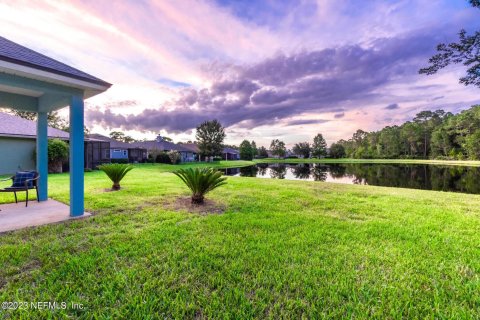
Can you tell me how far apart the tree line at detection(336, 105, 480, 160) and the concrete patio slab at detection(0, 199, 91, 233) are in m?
56.1

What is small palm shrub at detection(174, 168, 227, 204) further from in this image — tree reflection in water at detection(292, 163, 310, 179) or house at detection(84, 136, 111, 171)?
house at detection(84, 136, 111, 171)

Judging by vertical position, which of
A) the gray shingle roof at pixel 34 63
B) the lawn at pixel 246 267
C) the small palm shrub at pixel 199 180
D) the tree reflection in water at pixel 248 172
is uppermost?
the gray shingle roof at pixel 34 63

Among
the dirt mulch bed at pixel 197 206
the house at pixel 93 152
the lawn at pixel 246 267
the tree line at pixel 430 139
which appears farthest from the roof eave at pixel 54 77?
the tree line at pixel 430 139

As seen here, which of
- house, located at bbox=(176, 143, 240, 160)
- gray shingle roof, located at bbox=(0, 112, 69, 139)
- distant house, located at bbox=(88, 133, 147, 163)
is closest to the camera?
gray shingle roof, located at bbox=(0, 112, 69, 139)

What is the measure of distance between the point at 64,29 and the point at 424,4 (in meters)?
12.2

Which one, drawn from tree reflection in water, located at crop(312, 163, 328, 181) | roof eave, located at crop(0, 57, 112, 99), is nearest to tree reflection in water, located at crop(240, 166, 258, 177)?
tree reflection in water, located at crop(312, 163, 328, 181)

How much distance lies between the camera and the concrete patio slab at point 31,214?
4.12 meters

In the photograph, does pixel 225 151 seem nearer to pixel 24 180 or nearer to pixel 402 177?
pixel 402 177

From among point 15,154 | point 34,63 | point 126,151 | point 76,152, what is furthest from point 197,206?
point 126,151

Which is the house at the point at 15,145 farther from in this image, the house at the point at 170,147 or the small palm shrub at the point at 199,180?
the house at the point at 170,147

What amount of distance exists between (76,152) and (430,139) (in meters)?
70.0

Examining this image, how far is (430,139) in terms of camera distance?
5228cm

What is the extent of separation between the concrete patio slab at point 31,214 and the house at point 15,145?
10706 mm

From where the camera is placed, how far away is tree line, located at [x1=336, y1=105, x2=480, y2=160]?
41.0 meters
